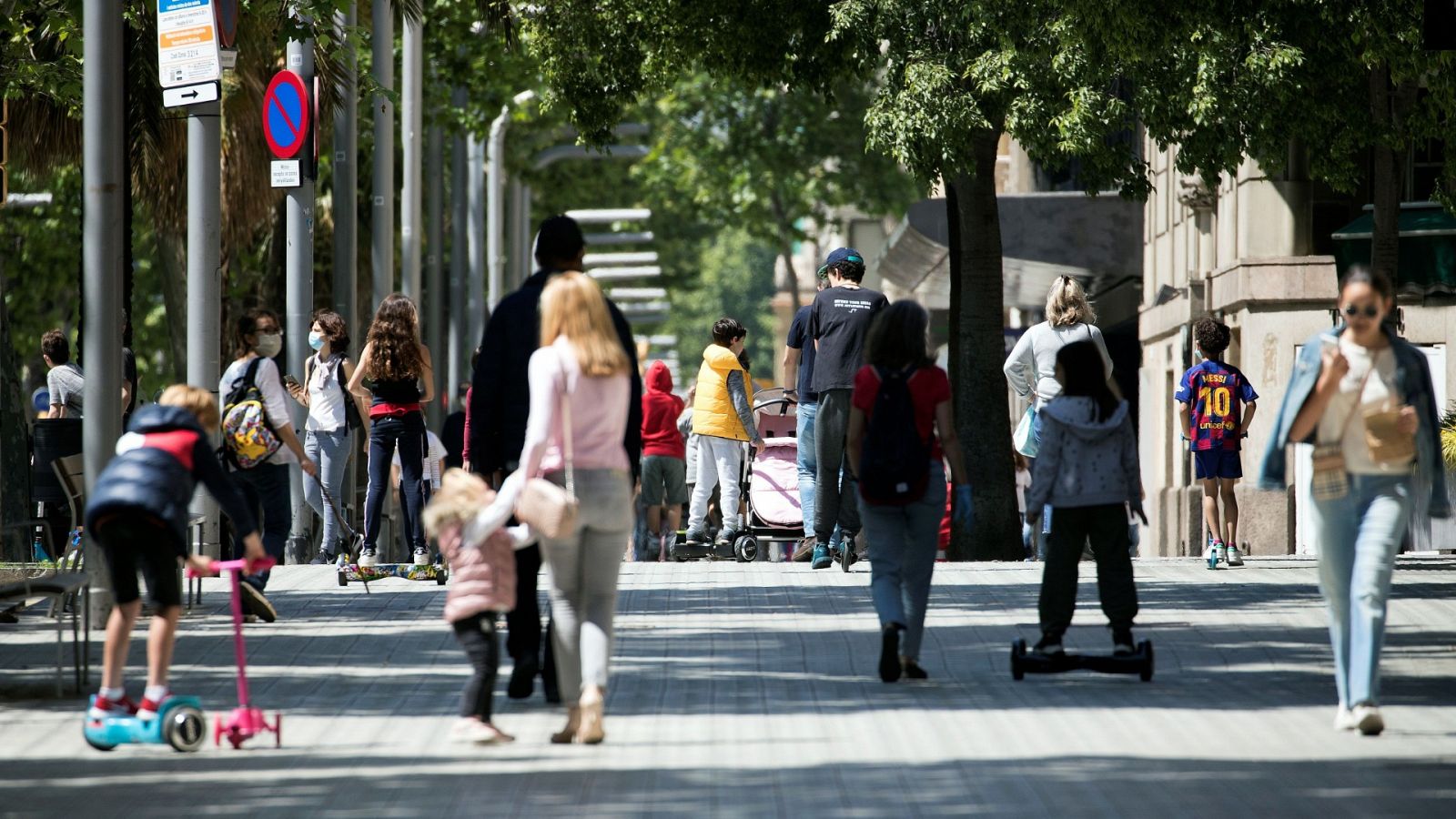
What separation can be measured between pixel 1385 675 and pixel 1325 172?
825 centimetres

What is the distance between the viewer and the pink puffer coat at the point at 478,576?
8.16m

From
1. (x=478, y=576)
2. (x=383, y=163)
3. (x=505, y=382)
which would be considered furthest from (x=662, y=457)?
(x=478, y=576)

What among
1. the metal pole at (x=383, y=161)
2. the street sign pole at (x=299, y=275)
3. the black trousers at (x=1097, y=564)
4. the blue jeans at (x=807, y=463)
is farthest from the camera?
the metal pole at (x=383, y=161)

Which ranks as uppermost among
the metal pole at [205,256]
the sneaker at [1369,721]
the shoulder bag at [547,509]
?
the metal pole at [205,256]

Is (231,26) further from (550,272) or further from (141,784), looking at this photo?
(141,784)

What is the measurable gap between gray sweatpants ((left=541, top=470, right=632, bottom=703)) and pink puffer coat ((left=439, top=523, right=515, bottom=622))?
0.62 feet

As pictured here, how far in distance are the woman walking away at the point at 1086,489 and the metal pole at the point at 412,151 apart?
17.1m

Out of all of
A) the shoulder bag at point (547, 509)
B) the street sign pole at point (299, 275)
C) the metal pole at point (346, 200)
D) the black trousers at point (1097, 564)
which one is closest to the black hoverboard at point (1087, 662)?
the black trousers at point (1097, 564)

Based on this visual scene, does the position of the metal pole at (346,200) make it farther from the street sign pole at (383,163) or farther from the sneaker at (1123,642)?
the sneaker at (1123,642)

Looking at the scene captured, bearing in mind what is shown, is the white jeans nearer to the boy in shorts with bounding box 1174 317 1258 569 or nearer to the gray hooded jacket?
the boy in shorts with bounding box 1174 317 1258 569

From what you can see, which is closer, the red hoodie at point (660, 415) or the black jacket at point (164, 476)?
the black jacket at point (164, 476)

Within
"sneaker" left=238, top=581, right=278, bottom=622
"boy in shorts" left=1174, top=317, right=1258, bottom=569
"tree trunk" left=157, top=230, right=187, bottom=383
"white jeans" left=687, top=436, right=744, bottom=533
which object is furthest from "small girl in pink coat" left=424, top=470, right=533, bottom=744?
"tree trunk" left=157, top=230, right=187, bottom=383

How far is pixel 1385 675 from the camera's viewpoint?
10.1 meters

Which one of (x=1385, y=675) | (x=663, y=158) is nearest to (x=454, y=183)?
(x=663, y=158)
